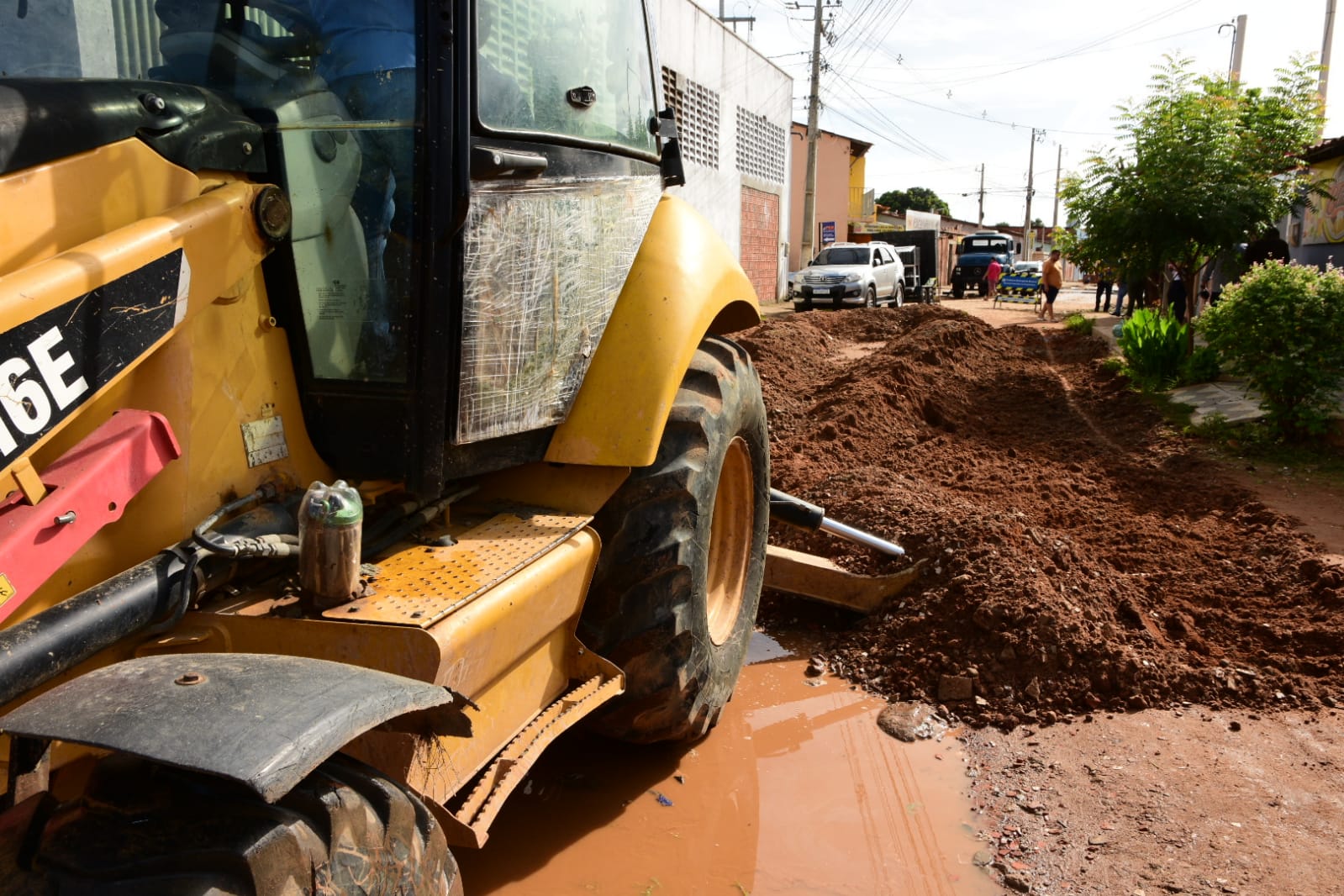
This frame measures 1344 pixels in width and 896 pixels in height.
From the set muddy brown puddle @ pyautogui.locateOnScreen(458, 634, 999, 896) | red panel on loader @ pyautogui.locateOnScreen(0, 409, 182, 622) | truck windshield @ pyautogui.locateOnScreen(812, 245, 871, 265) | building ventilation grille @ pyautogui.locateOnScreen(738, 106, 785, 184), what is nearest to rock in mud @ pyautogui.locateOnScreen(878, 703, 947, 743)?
muddy brown puddle @ pyautogui.locateOnScreen(458, 634, 999, 896)

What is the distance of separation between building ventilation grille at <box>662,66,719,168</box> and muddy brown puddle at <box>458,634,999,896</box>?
638 inches

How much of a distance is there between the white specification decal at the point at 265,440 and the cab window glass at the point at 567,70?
2.98ft

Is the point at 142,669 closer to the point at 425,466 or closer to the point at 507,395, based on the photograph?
the point at 425,466

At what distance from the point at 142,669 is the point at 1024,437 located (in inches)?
319

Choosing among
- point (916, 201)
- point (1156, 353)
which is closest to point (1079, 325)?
point (1156, 353)

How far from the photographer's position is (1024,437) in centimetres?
878

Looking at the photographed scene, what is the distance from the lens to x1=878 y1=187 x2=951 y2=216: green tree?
7512cm

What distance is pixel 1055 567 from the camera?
15.7ft

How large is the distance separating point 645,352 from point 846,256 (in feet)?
76.1

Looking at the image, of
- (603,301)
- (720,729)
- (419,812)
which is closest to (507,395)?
(603,301)

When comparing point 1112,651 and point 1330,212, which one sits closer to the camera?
point 1112,651

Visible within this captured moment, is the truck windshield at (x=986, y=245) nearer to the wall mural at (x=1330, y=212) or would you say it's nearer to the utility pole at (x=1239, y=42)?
the utility pole at (x=1239, y=42)

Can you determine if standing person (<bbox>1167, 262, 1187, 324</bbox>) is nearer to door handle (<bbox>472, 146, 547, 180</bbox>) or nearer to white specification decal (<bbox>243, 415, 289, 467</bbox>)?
door handle (<bbox>472, 146, 547, 180</bbox>)

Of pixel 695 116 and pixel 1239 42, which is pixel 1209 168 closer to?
pixel 695 116
